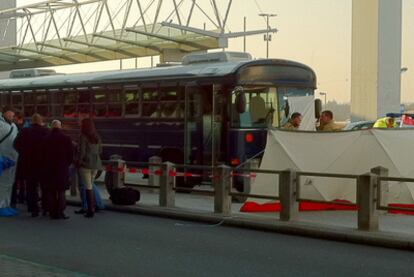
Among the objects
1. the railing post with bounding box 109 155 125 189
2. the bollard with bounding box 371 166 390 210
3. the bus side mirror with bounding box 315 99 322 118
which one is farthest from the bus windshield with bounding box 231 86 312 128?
the bollard with bounding box 371 166 390 210

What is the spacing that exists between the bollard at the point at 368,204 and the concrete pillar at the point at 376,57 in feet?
130

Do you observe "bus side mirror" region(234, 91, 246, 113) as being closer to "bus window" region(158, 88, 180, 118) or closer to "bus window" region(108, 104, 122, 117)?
"bus window" region(158, 88, 180, 118)

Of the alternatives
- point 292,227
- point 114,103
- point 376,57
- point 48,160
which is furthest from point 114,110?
point 376,57

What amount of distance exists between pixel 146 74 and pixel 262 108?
13.0ft

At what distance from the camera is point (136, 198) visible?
17.4 m

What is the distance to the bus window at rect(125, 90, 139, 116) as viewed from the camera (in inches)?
917

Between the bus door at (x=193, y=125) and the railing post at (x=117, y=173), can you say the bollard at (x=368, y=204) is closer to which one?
the railing post at (x=117, y=173)

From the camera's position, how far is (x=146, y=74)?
23.2 meters

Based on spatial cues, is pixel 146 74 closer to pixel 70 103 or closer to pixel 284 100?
pixel 70 103

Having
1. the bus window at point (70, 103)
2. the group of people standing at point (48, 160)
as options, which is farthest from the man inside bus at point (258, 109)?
the bus window at point (70, 103)

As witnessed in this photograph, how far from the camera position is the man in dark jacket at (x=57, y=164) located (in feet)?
51.6

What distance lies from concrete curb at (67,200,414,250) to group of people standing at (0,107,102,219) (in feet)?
4.42

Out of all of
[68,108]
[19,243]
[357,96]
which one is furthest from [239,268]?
[357,96]

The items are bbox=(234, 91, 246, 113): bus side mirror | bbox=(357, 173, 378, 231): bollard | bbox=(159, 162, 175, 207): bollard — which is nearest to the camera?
bbox=(357, 173, 378, 231): bollard
